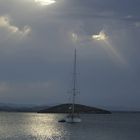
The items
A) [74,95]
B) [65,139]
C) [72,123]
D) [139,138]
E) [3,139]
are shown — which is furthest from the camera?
[72,123]

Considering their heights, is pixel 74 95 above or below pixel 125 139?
above

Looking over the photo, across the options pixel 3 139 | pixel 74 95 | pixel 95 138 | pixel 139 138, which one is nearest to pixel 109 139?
pixel 95 138

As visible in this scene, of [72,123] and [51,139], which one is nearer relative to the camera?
[51,139]

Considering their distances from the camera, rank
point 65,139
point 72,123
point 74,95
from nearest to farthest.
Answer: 1. point 65,139
2. point 74,95
3. point 72,123

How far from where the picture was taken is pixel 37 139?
9656 cm

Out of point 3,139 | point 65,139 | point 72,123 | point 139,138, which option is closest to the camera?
point 3,139

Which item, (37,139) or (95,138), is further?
(95,138)

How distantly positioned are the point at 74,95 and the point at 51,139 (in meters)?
42.8

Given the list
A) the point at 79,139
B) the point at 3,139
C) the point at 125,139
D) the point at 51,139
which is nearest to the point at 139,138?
the point at 125,139

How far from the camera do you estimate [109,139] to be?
101250mm

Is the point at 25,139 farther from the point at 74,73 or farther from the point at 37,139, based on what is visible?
the point at 74,73

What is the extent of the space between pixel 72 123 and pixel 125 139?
153 feet

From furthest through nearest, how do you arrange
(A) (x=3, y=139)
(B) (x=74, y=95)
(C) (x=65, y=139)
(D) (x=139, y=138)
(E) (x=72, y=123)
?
1. (E) (x=72, y=123)
2. (B) (x=74, y=95)
3. (D) (x=139, y=138)
4. (C) (x=65, y=139)
5. (A) (x=3, y=139)

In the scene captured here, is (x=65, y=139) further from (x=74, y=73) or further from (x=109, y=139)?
(x=74, y=73)
